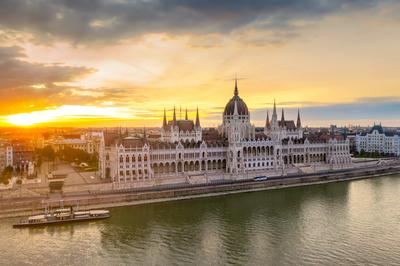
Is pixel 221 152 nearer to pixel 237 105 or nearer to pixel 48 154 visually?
pixel 237 105

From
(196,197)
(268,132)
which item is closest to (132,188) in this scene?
(196,197)

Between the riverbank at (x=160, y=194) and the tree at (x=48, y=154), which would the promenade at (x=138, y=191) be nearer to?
the riverbank at (x=160, y=194)

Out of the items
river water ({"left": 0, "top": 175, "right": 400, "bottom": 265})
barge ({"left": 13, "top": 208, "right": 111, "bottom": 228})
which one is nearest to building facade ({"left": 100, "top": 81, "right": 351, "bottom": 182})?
river water ({"left": 0, "top": 175, "right": 400, "bottom": 265})

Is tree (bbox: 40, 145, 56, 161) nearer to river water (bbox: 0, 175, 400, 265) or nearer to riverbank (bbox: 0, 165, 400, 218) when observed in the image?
riverbank (bbox: 0, 165, 400, 218)

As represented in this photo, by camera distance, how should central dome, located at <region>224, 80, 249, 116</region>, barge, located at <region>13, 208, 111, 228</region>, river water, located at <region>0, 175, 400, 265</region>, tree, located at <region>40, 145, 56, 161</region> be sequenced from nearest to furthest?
river water, located at <region>0, 175, 400, 265</region> → barge, located at <region>13, 208, 111, 228</region> → central dome, located at <region>224, 80, 249, 116</region> → tree, located at <region>40, 145, 56, 161</region>

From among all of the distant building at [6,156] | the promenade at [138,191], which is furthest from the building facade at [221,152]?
the distant building at [6,156]

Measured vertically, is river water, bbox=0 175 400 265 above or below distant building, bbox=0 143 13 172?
below

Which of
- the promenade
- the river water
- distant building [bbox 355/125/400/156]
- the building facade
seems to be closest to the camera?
the river water

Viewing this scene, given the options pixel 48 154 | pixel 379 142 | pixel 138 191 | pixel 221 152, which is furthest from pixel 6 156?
pixel 379 142
